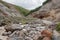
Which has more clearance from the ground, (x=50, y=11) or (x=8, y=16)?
(x=50, y=11)

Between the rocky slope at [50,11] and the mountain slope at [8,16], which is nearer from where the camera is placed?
the mountain slope at [8,16]

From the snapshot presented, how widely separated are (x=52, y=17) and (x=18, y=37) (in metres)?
29.4

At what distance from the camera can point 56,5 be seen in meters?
52.3

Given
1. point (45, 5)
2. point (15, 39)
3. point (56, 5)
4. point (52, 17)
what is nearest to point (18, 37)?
point (15, 39)

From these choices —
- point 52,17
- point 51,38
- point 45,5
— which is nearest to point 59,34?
point 51,38

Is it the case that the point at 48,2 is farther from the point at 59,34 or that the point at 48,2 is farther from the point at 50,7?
the point at 59,34

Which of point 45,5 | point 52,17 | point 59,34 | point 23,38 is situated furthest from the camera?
point 45,5

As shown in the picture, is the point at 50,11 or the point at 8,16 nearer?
the point at 8,16

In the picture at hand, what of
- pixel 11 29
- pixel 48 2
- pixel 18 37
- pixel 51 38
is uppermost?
pixel 48 2

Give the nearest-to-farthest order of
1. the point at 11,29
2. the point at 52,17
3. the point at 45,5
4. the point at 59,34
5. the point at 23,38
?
1. the point at 59,34
2. the point at 23,38
3. the point at 11,29
4. the point at 52,17
5. the point at 45,5

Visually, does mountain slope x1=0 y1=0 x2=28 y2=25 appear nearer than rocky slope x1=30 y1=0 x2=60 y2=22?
Yes

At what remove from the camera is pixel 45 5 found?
56531 mm

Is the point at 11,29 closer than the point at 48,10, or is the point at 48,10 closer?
the point at 11,29

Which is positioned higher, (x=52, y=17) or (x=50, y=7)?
(x=50, y=7)
